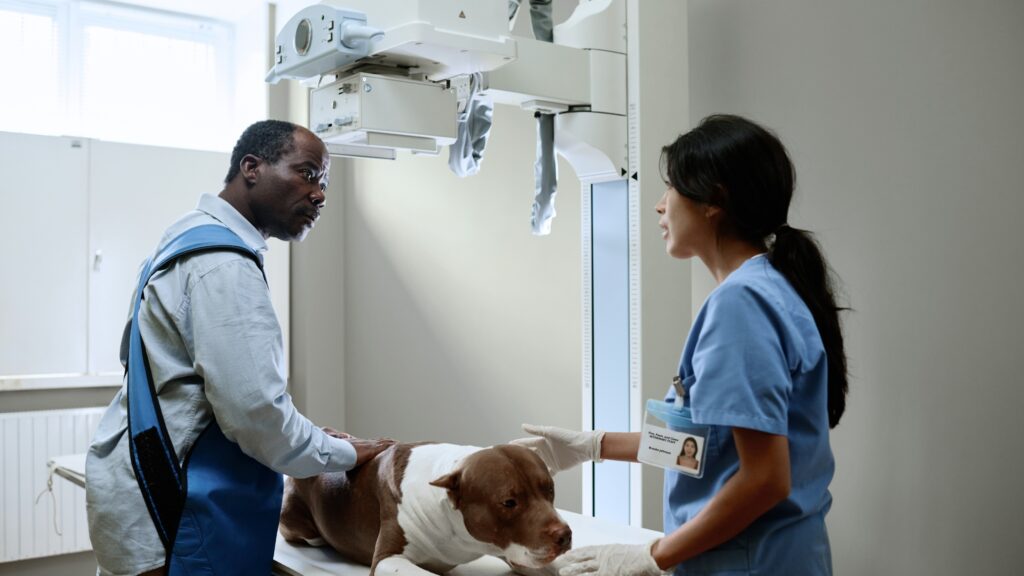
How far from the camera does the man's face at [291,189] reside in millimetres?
1661

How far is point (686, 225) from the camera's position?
1293 mm

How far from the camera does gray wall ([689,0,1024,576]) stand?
6.99ft

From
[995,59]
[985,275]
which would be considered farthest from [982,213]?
[995,59]

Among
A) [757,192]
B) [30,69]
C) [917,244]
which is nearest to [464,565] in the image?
[757,192]

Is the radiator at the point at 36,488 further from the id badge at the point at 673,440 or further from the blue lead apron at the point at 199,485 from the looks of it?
the id badge at the point at 673,440

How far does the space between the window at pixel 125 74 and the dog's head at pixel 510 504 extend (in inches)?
134

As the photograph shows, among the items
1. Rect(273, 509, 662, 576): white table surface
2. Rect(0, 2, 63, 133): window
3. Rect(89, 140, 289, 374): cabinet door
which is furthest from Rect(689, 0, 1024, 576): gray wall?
Rect(0, 2, 63, 133): window

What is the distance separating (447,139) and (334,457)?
0.61 meters

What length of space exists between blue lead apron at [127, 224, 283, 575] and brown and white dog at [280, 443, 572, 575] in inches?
5.4

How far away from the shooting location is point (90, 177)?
3900mm

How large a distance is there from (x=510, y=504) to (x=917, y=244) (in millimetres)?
1388

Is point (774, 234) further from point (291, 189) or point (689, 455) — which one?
point (291, 189)

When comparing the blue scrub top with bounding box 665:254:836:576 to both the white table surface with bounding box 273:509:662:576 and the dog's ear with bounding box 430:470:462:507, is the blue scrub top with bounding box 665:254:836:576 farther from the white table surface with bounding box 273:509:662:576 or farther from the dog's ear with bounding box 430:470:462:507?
the white table surface with bounding box 273:509:662:576

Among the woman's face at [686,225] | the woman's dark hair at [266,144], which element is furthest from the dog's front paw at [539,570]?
the woman's dark hair at [266,144]
